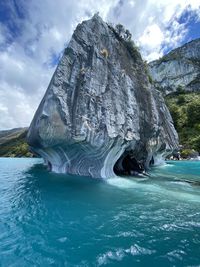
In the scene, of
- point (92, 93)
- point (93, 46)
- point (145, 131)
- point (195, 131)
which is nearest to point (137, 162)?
point (145, 131)

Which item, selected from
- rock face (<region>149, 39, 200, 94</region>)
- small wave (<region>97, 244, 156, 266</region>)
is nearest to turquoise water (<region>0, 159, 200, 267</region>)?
small wave (<region>97, 244, 156, 266</region>)

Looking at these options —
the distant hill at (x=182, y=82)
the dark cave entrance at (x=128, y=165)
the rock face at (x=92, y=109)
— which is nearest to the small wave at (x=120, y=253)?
the rock face at (x=92, y=109)

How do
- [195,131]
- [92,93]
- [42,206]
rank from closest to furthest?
[42,206], [92,93], [195,131]

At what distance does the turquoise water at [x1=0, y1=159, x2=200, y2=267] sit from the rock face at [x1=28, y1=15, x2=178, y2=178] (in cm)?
778

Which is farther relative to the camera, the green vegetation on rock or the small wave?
the green vegetation on rock

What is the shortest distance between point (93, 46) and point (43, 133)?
12769 millimetres

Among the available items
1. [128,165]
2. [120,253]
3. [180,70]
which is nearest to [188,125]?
[128,165]

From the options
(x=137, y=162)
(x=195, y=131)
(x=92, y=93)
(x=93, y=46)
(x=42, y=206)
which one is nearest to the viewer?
(x=42, y=206)

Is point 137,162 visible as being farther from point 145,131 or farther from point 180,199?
point 180,199

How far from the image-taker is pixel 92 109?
21984mm

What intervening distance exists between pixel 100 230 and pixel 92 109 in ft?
49.6

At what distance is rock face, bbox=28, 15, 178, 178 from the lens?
2086 cm

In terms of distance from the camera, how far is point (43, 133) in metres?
21.0

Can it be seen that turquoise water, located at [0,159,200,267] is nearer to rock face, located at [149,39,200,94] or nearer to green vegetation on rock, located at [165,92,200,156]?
green vegetation on rock, located at [165,92,200,156]
